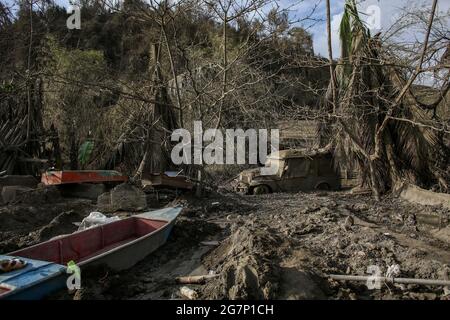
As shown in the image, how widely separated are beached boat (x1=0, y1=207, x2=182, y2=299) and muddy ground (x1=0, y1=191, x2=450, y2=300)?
22 cm

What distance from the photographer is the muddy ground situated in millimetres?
5742

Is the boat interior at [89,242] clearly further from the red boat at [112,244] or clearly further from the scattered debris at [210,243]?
the scattered debris at [210,243]

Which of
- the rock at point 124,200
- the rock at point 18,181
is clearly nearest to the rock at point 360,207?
the rock at point 124,200

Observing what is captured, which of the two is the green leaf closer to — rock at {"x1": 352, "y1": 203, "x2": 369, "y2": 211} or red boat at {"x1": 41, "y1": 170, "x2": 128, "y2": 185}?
Result: red boat at {"x1": 41, "y1": 170, "x2": 128, "y2": 185}

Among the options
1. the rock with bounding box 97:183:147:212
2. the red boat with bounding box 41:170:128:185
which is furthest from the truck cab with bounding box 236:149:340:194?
the rock with bounding box 97:183:147:212

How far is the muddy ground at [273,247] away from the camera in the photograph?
18.8ft

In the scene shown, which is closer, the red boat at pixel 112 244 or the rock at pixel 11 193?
the red boat at pixel 112 244

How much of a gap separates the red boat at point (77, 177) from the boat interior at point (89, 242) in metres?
4.55

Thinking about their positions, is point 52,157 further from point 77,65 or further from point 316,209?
point 316,209

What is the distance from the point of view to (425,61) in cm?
1133

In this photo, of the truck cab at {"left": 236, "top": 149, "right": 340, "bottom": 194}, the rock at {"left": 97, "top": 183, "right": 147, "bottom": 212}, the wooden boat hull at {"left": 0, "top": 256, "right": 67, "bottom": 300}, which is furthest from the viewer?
the truck cab at {"left": 236, "top": 149, "right": 340, "bottom": 194}

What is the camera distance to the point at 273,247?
23.2 ft
